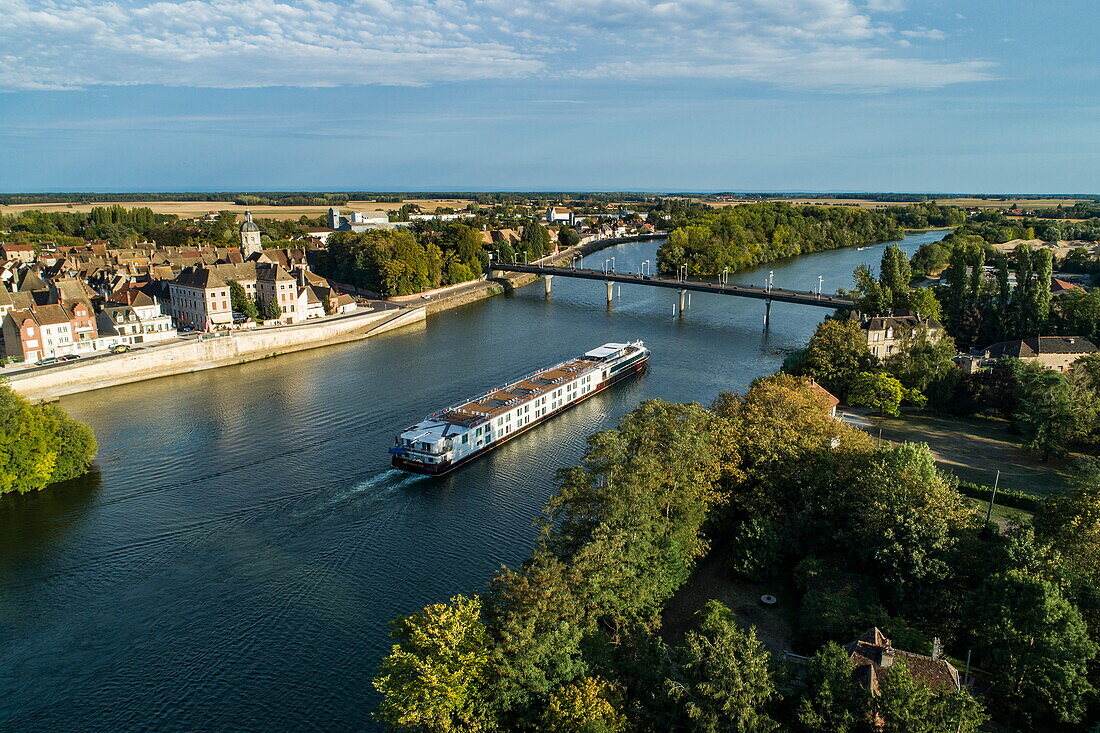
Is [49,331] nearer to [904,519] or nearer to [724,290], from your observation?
[904,519]

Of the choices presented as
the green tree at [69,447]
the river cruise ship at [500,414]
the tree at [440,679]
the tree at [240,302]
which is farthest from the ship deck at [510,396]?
the tree at [240,302]

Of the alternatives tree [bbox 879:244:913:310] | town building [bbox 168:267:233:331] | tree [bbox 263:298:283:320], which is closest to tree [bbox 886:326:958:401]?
tree [bbox 879:244:913:310]

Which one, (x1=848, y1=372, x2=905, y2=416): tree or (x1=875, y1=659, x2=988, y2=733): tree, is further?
(x1=848, y1=372, x2=905, y2=416): tree

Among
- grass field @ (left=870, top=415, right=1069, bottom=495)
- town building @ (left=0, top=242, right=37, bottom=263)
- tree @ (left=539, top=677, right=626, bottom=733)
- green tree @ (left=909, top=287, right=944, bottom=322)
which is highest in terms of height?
town building @ (left=0, top=242, right=37, bottom=263)

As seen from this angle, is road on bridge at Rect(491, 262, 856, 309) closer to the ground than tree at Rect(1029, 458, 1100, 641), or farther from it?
farther from it

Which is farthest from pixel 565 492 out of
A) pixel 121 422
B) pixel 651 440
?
pixel 121 422

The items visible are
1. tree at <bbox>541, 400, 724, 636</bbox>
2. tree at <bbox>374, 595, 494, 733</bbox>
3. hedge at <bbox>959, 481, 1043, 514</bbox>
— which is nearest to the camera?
tree at <bbox>374, 595, 494, 733</bbox>

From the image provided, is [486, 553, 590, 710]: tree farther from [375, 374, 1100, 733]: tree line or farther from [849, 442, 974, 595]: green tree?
[849, 442, 974, 595]: green tree
